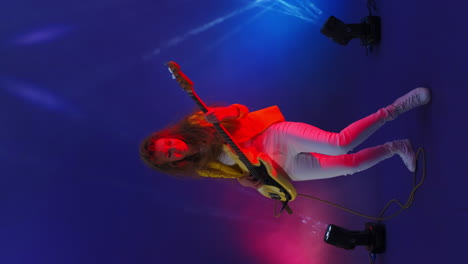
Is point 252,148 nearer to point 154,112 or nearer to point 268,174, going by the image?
point 268,174

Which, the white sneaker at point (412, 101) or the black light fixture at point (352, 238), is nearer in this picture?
the white sneaker at point (412, 101)

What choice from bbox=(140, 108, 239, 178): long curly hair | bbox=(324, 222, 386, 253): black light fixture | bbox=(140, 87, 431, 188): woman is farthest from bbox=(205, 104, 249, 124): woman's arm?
bbox=(324, 222, 386, 253): black light fixture

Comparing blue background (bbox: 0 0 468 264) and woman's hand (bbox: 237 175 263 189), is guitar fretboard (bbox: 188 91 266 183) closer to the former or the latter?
woman's hand (bbox: 237 175 263 189)

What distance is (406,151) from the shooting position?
5.95ft

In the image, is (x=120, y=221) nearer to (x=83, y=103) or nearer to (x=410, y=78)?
(x=83, y=103)

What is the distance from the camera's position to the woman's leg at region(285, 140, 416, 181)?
183 centimetres

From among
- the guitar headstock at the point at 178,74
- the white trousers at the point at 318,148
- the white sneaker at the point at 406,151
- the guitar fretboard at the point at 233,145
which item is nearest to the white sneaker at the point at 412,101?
the white trousers at the point at 318,148

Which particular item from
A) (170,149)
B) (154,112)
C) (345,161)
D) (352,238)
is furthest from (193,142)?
(352,238)

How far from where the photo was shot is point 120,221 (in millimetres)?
2611

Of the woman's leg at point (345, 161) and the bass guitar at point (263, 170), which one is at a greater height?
the bass guitar at point (263, 170)

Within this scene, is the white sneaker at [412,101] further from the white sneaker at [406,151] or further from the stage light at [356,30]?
the stage light at [356,30]

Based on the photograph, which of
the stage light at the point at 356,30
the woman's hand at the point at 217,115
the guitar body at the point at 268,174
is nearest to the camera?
the woman's hand at the point at 217,115

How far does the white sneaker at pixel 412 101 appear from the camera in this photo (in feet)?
5.40

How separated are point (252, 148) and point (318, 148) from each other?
0.32m
